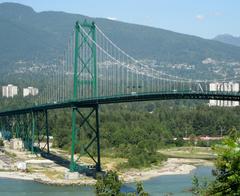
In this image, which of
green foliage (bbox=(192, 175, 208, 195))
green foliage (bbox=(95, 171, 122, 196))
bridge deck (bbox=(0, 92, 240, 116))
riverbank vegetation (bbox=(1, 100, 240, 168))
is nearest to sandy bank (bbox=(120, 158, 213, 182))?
riverbank vegetation (bbox=(1, 100, 240, 168))

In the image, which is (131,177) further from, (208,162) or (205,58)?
(205,58)

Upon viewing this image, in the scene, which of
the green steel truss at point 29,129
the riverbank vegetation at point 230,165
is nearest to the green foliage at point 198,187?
the riverbank vegetation at point 230,165

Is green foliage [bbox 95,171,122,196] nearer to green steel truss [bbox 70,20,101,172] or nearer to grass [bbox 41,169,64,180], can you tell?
green steel truss [bbox 70,20,101,172]

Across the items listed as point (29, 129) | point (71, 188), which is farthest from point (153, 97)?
point (29, 129)

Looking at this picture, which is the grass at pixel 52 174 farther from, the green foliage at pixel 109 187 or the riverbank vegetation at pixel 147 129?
the green foliage at pixel 109 187

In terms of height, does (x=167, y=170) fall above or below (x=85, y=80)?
below

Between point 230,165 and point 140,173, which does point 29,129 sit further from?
point 230,165
